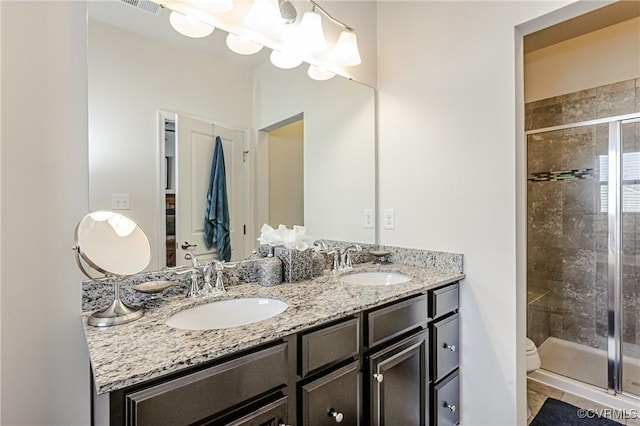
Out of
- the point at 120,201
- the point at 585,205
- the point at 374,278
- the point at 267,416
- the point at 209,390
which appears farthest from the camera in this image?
the point at 585,205

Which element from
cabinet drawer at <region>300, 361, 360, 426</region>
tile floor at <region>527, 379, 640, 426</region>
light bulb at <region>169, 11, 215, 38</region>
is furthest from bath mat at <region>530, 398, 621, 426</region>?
light bulb at <region>169, 11, 215, 38</region>

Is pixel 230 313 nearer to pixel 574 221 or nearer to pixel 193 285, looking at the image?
pixel 193 285

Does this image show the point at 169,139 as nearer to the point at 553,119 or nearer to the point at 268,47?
the point at 268,47

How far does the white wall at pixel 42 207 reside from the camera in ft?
2.88

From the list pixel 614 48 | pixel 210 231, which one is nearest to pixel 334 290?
pixel 210 231

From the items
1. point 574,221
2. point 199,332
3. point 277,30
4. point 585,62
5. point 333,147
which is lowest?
point 199,332

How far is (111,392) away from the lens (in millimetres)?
655

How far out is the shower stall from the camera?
211cm

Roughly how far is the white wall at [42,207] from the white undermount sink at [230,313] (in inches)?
12.5

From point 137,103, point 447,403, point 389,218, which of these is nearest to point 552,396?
point 447,403

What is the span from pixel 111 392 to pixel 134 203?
688 mm

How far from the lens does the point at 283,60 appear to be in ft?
5.18

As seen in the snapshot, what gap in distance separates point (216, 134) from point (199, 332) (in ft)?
2.84

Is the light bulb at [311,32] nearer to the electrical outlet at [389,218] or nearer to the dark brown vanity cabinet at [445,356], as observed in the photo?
the electrical outlet at [389,218]
